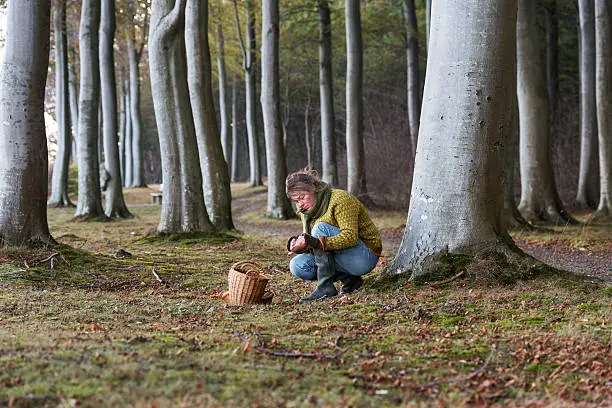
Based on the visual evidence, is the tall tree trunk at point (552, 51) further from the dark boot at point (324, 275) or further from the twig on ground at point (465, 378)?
the twig on ground at point (465, 378)

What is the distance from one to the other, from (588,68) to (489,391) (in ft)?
60.8

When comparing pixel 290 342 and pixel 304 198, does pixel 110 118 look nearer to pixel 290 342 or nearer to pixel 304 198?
pixel 304 198

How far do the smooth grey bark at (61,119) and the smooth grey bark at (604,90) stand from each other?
57.4 feet

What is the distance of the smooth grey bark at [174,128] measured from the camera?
1288cm

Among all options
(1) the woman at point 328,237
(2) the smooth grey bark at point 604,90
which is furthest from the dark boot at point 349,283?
(2) the smooth grey bark at point 604,90

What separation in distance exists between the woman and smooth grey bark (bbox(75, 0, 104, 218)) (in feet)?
46.6

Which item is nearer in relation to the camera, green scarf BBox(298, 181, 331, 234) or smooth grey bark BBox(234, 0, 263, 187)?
green scarf BBox(298, 181, 331, 234)

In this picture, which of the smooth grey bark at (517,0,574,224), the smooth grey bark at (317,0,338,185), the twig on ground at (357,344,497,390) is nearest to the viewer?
the twig on ground at (357,344,497,390)

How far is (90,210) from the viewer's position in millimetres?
19766

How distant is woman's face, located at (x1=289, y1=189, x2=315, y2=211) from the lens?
21.3 feet

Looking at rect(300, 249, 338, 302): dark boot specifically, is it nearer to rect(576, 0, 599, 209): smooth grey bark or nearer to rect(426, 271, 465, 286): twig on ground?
rect(426, 271, 465, 286): twig on ground

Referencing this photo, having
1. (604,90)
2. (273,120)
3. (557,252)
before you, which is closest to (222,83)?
(273,120)

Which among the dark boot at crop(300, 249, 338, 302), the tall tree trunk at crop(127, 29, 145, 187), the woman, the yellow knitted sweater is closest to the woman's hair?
the woman

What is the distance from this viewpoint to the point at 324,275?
22.1ft
